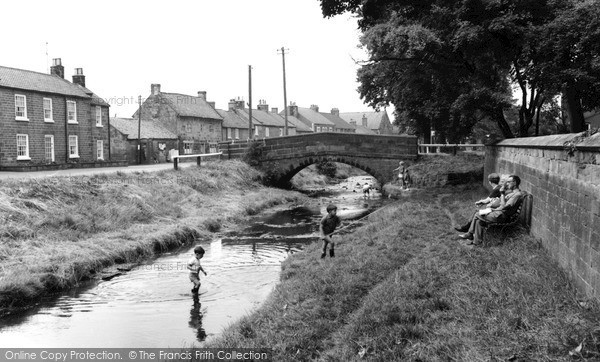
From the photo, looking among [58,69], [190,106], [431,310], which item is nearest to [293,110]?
[190,106]

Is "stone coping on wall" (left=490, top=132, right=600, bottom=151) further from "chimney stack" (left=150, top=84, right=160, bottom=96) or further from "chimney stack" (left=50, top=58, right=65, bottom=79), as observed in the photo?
"chimney stack" (left=150, top=84, right=160, bottom=96)

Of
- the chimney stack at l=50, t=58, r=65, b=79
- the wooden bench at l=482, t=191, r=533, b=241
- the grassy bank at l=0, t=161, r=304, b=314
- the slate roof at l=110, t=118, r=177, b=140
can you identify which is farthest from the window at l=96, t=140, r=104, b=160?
the wooden bench at l=482, t=191, r=533, b=241

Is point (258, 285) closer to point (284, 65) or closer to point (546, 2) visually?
point (546, 2)

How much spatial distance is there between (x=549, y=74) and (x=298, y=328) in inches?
496

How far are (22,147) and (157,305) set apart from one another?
87.1 feet

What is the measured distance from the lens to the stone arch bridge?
30.4 metres

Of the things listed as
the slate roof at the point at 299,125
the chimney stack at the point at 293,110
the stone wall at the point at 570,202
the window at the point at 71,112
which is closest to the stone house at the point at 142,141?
the window at the point at 71,112

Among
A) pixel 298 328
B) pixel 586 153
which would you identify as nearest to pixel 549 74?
pixel 586 153

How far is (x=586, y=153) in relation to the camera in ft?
19.3

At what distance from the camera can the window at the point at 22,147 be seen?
3097 cm

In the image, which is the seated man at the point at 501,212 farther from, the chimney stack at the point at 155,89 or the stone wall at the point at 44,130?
the chimney stack at the point at 155,89

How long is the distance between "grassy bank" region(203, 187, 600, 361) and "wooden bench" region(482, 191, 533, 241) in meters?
0.24

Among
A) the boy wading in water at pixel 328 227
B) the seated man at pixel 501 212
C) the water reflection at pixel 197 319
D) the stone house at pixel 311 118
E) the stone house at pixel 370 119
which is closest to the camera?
the water reflection at pixel 197 319

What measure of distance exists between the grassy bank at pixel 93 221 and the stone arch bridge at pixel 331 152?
787 cm
